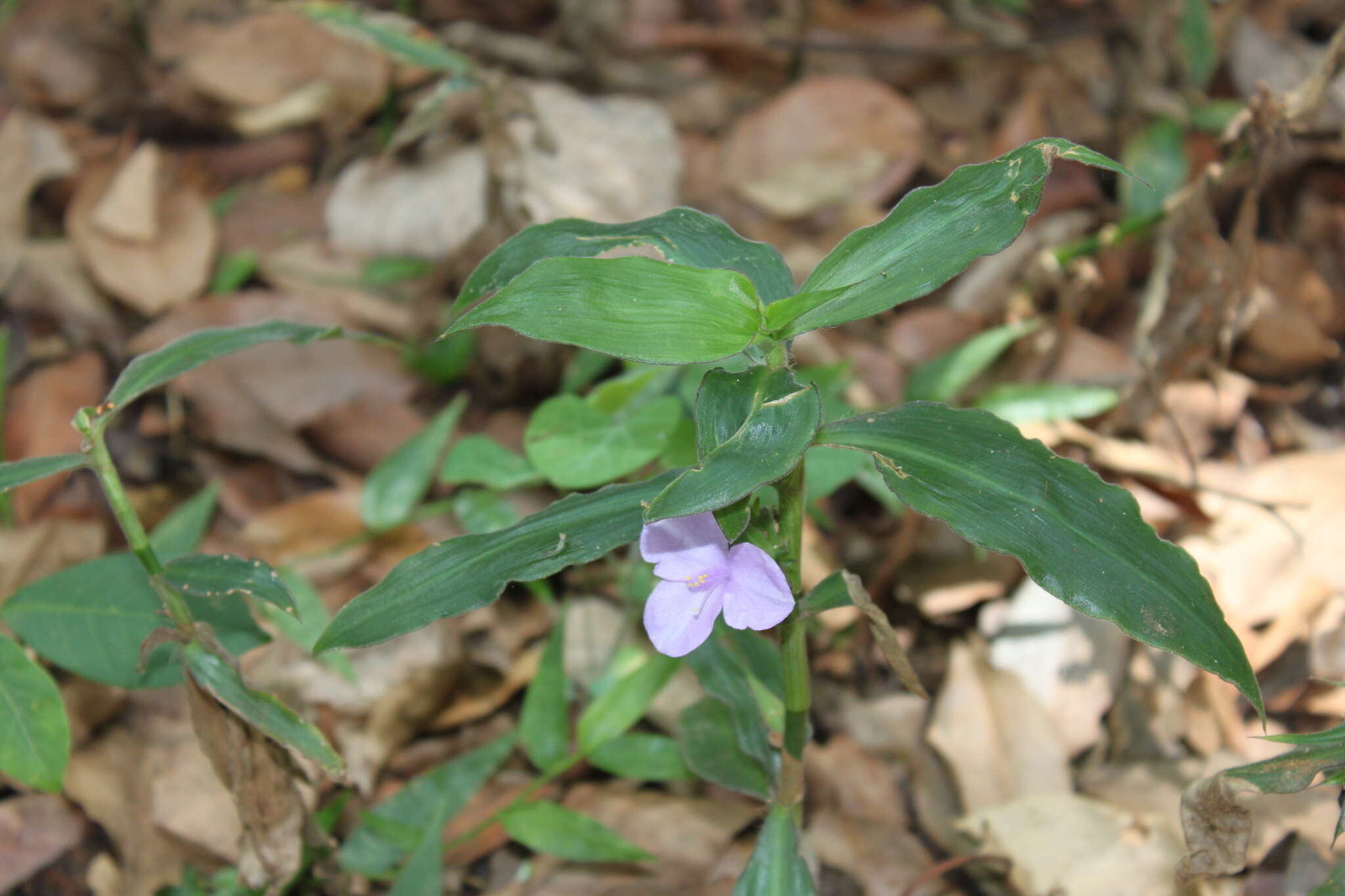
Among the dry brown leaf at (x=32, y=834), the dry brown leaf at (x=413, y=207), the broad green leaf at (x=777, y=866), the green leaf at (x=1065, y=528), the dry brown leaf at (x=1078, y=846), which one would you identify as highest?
the green leaf at (x=1065, y=528)

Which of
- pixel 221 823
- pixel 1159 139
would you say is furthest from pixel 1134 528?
pixel 1159 139

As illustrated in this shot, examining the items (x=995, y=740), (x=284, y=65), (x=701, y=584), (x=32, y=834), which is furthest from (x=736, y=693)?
(x=284, y=65)

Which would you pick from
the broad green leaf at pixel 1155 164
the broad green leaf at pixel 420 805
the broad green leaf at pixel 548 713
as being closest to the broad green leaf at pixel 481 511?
the broad green leaf at pixel 548 713

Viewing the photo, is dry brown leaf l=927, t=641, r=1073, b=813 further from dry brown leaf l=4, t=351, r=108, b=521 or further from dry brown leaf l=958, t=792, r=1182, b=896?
dry brown leaf l=4, t=351, r=108, b=521

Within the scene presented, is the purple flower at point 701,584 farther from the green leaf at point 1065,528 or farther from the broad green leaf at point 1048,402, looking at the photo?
the broad green leaf at point 1048,402

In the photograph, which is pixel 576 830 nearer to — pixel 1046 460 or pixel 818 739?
pixel 818 739

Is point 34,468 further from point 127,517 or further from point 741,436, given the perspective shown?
point 741,436
